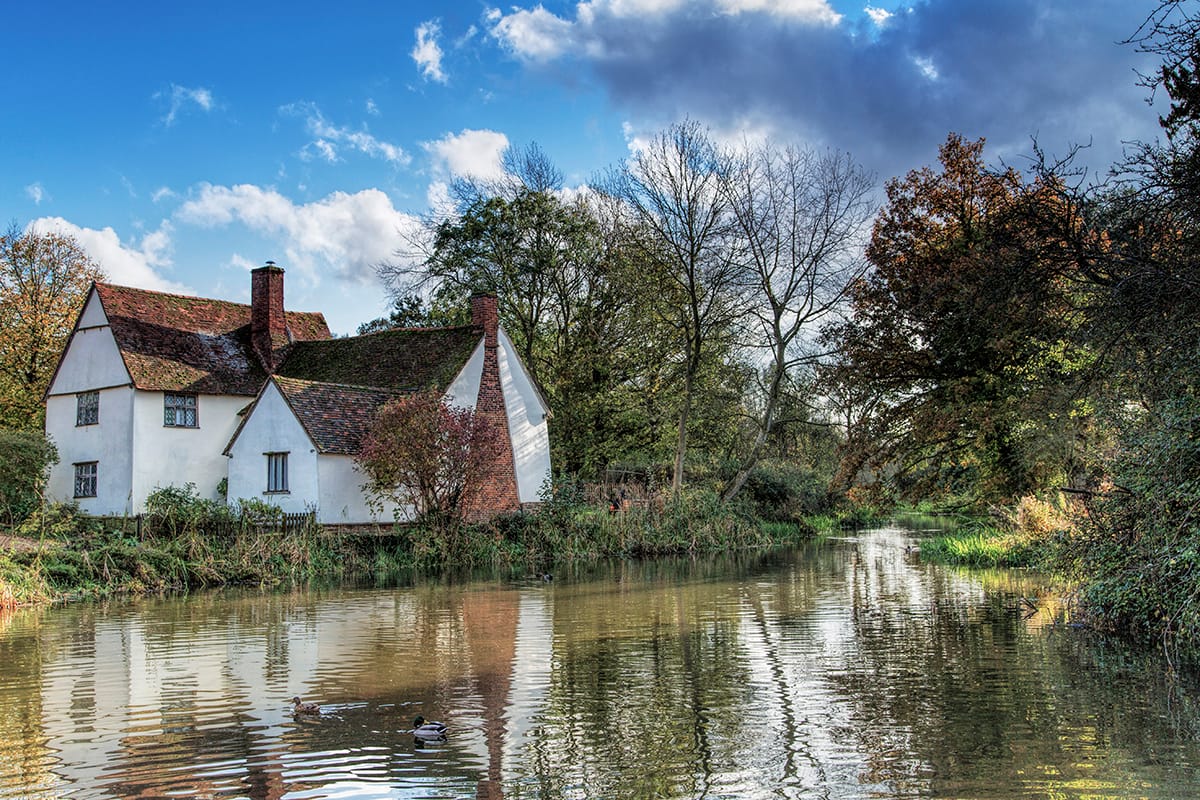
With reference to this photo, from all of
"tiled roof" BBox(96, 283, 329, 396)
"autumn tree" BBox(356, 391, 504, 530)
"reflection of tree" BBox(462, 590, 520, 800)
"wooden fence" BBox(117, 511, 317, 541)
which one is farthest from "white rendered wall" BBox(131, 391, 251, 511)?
"reflection of tree" BBox(462, 590, 520, 800)

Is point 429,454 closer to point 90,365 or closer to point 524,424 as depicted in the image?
point 524,424

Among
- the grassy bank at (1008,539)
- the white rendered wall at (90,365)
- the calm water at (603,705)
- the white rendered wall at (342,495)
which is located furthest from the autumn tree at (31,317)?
the grassy bank at (1008,539)

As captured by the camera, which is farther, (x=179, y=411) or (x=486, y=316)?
(x=486, y=316)

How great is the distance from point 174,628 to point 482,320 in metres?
21.7

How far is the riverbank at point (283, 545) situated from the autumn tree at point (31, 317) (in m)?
11.5

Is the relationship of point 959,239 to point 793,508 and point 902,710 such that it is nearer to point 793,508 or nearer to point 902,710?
point 793,508

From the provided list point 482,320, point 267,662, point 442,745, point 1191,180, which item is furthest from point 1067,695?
A: point 482,320

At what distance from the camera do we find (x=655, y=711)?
9164 mm

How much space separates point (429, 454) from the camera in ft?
93.5

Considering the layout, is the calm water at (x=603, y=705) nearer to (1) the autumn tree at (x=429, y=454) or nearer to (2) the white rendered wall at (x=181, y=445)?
(1) the autumn tree at (x=429, y=454)

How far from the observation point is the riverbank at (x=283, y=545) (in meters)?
21.8

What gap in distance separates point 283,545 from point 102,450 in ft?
44.5

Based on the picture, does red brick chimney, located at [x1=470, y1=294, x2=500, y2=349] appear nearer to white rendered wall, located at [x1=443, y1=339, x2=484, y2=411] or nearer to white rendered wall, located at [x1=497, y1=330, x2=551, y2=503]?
white rendered wall, located at [x1=443, y1=339, x2=484, y2=411]

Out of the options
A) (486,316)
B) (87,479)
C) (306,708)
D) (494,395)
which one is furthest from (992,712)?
(87,479)
